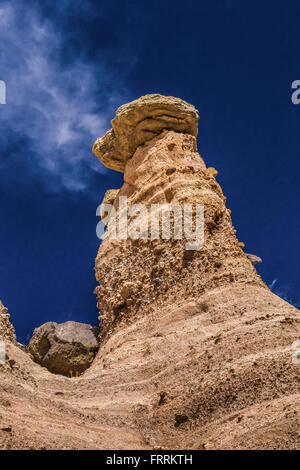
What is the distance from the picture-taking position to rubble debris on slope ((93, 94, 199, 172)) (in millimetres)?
14086

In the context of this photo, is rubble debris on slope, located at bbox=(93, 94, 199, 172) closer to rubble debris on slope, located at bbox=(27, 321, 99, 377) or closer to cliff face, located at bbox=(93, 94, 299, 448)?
cliff face, located at bbox=(93, 94, 299, 448)

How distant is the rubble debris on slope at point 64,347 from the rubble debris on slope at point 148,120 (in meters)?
6.72

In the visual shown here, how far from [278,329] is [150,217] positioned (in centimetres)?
554

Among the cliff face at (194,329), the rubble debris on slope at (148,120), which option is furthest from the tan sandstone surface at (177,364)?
the rubble debris on slope at (148,120)

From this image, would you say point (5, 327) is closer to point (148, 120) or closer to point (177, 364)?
point (177, 364)

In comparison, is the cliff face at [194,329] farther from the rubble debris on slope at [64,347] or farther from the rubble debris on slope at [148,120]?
the rubble debris on slope at [148,120]

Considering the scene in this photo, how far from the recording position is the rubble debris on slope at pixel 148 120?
14.1 meters

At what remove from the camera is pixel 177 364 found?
23.3ft

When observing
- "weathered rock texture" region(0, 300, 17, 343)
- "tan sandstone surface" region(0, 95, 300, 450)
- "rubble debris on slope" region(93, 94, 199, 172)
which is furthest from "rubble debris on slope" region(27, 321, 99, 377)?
"rubble debris on slope" region(93, 94, 199, 172)

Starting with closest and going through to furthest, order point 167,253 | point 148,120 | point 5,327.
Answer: point 5,327, point 167,253, point 148,120

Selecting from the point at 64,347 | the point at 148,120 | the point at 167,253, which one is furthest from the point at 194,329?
the point at 148,120

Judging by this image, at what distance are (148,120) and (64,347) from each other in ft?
26.6
